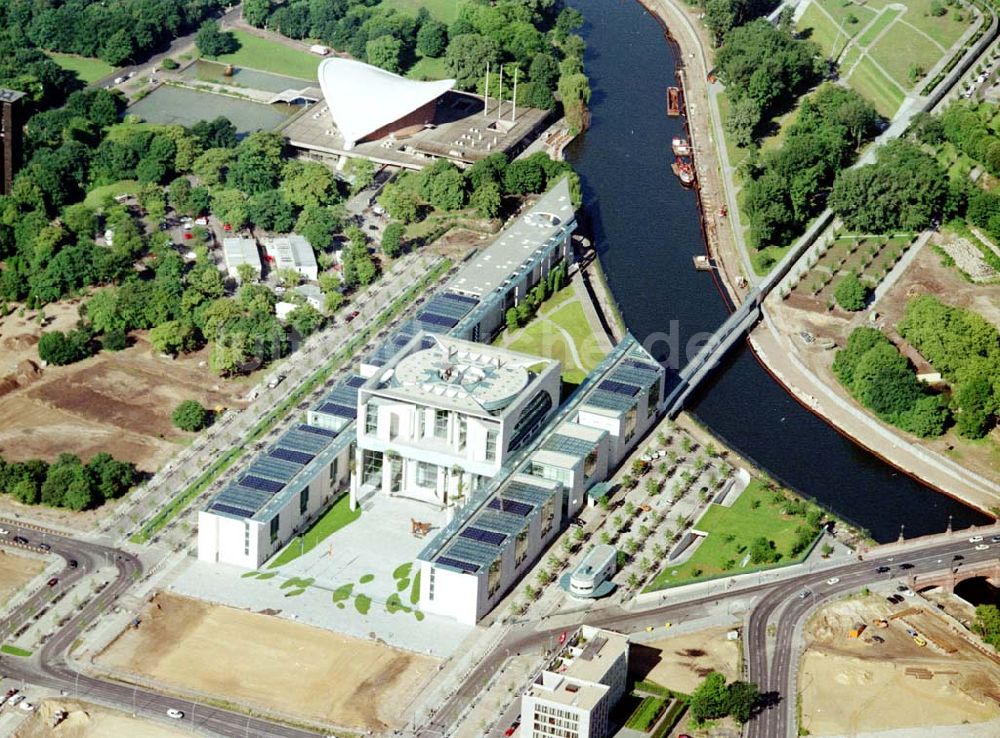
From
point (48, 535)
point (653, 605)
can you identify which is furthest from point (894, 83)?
point (48, 535)

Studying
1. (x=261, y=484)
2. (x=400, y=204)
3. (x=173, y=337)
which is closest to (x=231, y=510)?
(x=261, y=484)

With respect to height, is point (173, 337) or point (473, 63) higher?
point (473, 63)

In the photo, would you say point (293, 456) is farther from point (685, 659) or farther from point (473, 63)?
point (473, 63)

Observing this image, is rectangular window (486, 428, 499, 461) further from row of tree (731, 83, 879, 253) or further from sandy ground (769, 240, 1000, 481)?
row of tree (731, 83, 879, 253)

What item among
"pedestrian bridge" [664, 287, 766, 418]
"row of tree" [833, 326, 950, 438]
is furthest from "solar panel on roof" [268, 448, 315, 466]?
→ "row of tree" [833, 326, 950, 438]

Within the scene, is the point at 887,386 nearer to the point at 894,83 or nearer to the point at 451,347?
the point at 451,347

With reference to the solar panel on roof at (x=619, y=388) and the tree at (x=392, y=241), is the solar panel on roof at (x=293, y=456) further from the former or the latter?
the tree at (x=392, y=241)
